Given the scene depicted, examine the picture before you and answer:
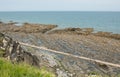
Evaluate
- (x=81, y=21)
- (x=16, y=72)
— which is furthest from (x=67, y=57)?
(x=81, y=21)

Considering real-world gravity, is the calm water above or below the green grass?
below

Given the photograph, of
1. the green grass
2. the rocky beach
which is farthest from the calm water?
the green grass

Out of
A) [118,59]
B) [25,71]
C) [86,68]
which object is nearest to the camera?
[25,71]

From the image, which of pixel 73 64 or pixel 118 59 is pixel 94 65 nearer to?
pixel 73 64

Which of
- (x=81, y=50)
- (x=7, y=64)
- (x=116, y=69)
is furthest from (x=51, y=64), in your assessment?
(x=81, y=50)

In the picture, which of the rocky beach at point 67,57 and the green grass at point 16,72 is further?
the rocky beach at point 67,57

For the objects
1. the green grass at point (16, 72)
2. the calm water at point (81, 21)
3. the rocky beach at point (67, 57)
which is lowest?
the calm water at point (81, 21)

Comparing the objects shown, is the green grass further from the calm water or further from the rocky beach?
the calm water

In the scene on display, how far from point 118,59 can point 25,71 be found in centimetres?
1494

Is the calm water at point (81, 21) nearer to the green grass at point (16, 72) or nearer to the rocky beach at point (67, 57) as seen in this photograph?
the rocky beach at point (67, 57)

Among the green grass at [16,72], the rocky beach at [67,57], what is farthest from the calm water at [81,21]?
the green grass at [16,72]

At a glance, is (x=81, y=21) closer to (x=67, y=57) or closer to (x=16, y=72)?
(x=67, y=57)

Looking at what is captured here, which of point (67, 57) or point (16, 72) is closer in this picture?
point (16, 72)

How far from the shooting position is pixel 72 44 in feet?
76.7
